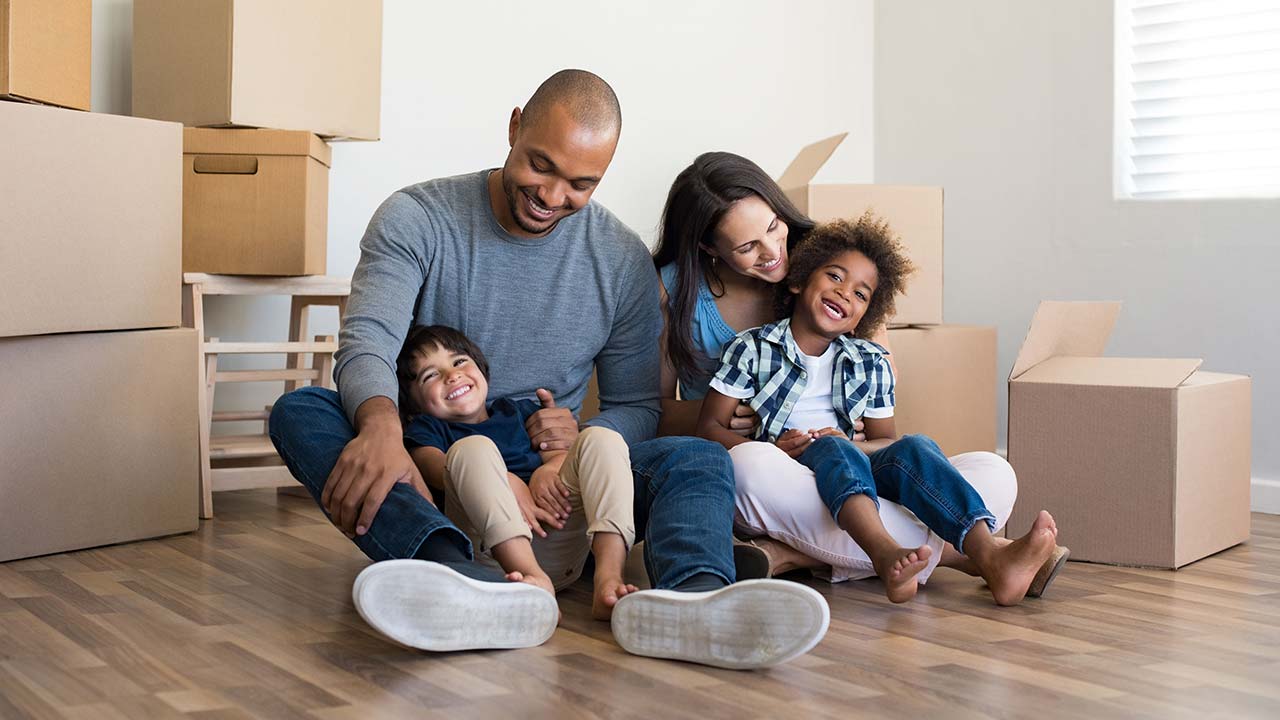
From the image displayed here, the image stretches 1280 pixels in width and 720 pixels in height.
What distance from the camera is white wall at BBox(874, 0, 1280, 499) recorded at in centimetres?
260

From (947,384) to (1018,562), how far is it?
0.88 metres

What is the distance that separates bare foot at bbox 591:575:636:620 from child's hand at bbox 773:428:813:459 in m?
0.44

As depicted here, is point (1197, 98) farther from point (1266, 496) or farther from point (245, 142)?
point (245, 142)

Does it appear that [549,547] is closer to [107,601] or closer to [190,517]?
[107,601]

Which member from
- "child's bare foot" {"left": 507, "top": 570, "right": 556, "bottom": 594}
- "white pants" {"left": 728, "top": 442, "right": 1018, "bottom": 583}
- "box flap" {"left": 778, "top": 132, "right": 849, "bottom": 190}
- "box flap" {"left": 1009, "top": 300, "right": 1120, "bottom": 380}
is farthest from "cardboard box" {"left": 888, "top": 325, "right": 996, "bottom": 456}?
"child's bare foot" {"left": 507, "top": 570, "right": 556, "bottom": 594}

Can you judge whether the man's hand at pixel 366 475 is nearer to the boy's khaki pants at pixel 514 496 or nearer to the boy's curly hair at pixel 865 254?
the boy's khaki pants at pixel 514 496

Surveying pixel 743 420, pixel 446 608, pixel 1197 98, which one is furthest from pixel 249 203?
pixel 1197 98

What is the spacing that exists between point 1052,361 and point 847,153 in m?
1.47

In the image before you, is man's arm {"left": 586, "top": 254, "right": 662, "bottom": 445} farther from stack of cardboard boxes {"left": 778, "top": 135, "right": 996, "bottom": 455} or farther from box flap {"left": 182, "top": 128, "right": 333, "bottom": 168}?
box flap {"left": 182, "top": 128, "right": 333, "bottom": 168}

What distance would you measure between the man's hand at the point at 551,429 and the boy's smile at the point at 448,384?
8 centimetres

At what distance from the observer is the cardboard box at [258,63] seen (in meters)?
2.21

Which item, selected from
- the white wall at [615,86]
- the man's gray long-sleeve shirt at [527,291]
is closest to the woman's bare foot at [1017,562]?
the man's gray long-sleeve shirt at [527,291]

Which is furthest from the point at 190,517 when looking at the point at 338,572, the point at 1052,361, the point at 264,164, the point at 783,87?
the point at 783,87

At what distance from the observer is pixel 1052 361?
2107 mm
